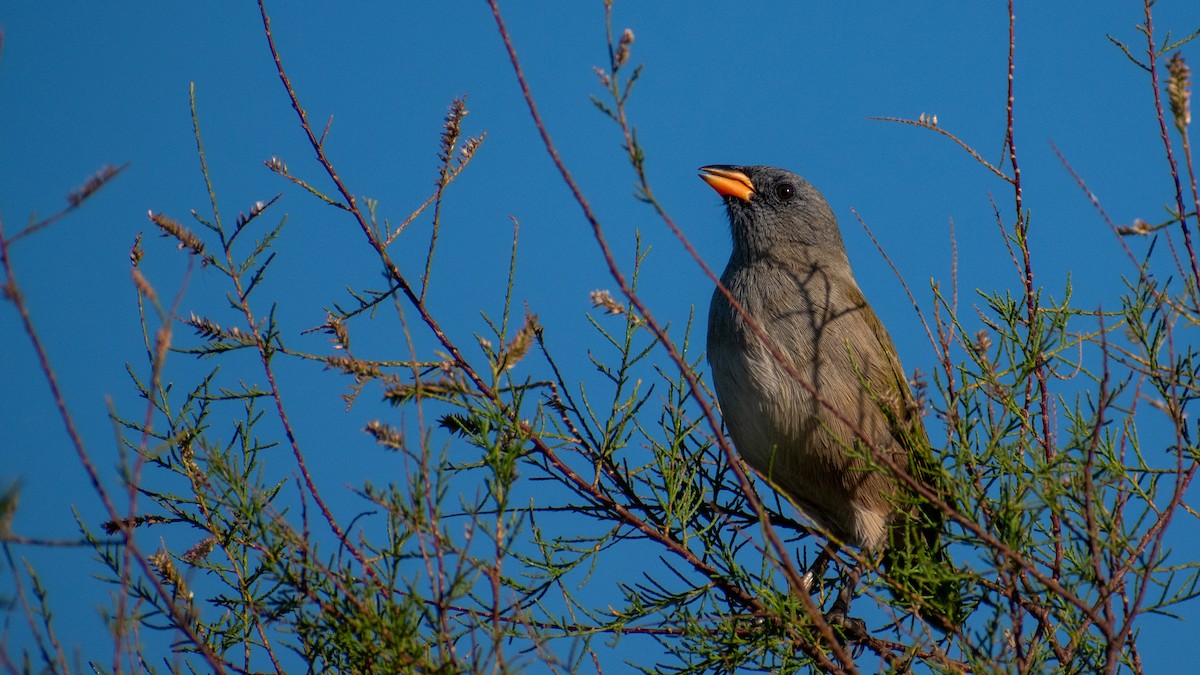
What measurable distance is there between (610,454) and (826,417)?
43.1 inches

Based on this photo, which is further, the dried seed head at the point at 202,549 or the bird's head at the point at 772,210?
the bird's head at the point at 772,210

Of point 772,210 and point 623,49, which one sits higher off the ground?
point 772,210

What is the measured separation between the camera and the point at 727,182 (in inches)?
200

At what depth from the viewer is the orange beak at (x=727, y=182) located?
5.05 metres

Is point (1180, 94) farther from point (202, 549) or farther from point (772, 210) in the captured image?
point (772, 210)

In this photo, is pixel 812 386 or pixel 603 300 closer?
pixel 603 300

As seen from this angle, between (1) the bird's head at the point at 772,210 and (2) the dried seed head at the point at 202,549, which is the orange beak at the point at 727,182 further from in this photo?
(2) the dried seed head at the point at 202,549

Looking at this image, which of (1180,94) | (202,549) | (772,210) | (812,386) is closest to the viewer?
(1180,94)

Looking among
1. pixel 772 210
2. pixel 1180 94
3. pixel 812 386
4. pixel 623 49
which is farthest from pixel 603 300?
pixel 772 210

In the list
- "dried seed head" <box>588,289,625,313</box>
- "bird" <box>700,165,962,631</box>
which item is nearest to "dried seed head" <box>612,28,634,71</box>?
"dried seed head" <box>588,289,625,313</box>

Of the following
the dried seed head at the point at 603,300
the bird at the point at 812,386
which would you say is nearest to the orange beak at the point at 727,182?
the bird at the point at 812,386

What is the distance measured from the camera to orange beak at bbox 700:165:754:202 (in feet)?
16.6

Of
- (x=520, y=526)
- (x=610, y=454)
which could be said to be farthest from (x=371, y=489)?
(x=610, y=454)

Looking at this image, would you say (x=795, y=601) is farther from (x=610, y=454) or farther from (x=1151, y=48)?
(x=1151, y=48)
